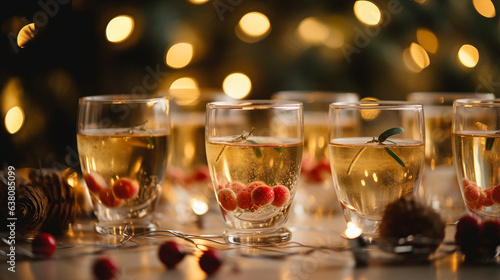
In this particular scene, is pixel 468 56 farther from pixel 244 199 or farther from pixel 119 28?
pixel 244 199

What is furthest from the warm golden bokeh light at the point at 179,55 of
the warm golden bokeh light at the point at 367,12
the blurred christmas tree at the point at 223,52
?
the warm golden bokeh light at the point at 367,12

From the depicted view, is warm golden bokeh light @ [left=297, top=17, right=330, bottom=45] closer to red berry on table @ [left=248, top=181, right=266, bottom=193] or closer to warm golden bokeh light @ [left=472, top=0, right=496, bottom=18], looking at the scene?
warm golden bokeh light @ [left=472, top=0, right=496, bottom=18]

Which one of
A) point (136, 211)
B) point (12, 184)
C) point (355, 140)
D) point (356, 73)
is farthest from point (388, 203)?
point (356, 73)

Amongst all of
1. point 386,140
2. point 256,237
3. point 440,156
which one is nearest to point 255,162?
point 256,237

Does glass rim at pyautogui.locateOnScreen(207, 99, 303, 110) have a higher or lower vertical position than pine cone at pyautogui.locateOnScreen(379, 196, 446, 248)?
higher

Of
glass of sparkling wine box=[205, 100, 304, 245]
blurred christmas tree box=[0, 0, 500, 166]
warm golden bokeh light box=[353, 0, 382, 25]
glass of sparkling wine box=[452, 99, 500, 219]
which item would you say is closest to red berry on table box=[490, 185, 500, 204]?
glass of sparkling wine box=[452, 99, 500, 219]

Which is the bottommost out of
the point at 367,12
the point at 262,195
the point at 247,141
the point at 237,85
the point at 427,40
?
the point at 262,195
